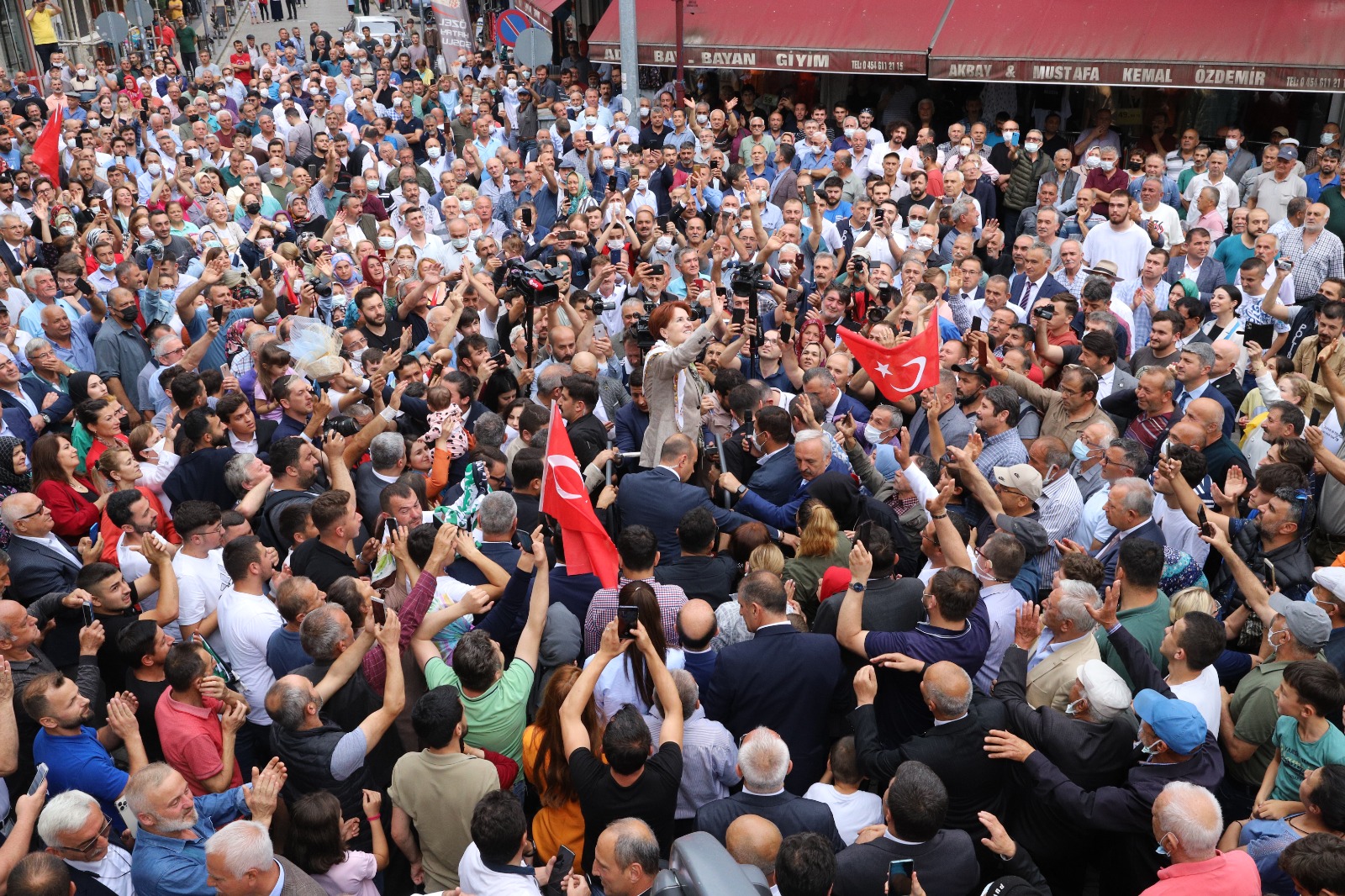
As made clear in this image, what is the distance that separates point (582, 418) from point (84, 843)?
3737mm

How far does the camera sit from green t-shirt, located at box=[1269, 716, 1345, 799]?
4.01 m

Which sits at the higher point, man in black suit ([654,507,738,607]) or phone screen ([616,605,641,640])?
phone screen ([616,605,641,640])

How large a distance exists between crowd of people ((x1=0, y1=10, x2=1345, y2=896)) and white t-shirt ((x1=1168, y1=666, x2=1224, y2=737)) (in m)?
0.02

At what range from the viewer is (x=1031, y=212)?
10.8 m

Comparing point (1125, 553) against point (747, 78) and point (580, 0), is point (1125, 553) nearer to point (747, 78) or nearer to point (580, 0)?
point (747, 78)

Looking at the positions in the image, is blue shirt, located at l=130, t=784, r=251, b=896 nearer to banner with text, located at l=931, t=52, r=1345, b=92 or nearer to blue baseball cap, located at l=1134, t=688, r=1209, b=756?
blue baseball cap, located at l=1134, t=688, r=1209, b=756

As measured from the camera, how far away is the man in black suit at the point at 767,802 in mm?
4008

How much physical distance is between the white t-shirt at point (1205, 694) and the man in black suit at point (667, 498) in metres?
2.24

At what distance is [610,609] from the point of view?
16.4ft

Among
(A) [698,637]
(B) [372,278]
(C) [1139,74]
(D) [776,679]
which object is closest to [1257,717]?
(D) [776,679]

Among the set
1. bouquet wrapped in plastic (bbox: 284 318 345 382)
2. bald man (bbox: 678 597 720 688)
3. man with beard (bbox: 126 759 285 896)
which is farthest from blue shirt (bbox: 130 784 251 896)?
bouquet wrapped in plastic (bbox: 284 318 345 382)

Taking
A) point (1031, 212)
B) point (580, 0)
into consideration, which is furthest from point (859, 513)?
point (580, 0)

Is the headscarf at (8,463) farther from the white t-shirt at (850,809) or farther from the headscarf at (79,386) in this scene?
the white t-shirt at (850,809)

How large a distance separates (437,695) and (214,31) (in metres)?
34.3
